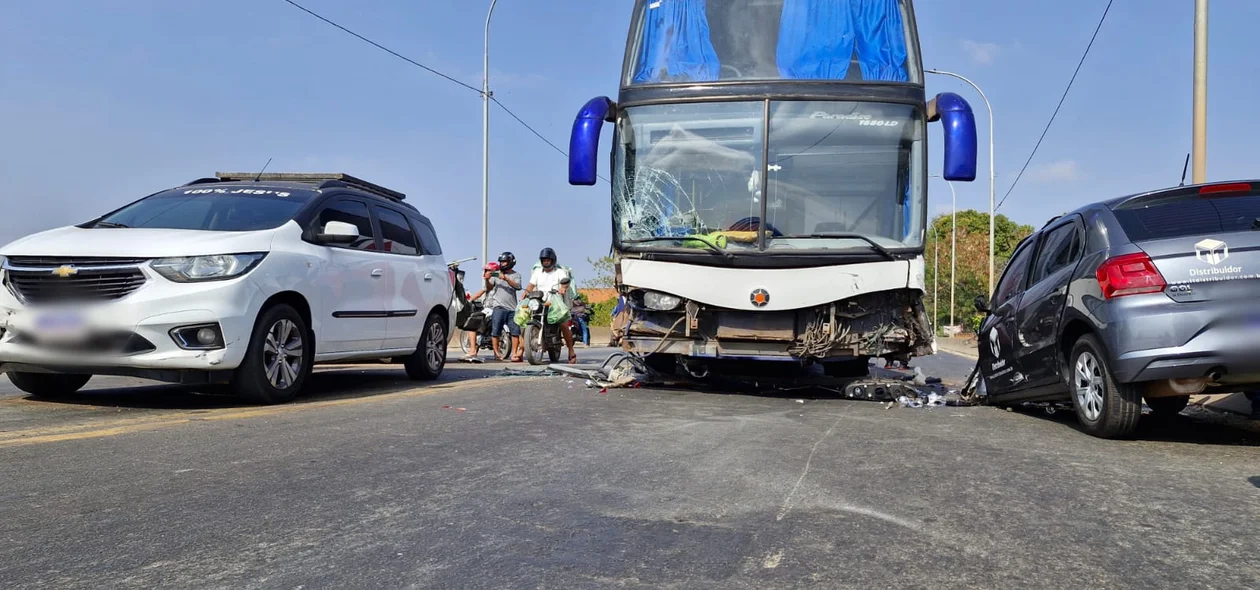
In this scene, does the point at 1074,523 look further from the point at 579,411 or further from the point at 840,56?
the point at 840,56

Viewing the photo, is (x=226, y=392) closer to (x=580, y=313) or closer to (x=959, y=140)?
(x=959, y=140)

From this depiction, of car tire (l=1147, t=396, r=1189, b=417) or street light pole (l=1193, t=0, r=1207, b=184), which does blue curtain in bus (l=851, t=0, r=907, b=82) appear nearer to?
car tire (l=1147, t=396, r=1189, b=417)

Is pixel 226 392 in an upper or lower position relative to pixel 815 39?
lower

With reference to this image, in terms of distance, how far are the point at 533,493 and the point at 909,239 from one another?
5477 mm

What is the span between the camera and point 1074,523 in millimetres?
3902

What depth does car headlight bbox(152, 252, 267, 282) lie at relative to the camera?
22.2ft

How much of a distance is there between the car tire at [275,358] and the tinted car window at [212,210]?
74 cm

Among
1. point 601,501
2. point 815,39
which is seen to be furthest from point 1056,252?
point 601,501

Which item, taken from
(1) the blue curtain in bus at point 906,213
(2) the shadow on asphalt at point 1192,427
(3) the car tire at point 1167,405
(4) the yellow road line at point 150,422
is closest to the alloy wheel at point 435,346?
(4) the yellow road line at point 150,422

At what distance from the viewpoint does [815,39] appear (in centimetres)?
933

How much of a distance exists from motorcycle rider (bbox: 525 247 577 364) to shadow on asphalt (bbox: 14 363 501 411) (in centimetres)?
318

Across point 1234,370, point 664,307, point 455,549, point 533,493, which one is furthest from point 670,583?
point 664,307

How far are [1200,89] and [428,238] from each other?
28.7ft

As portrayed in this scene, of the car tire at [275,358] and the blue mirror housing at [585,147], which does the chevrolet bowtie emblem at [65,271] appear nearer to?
the car tire at [275,358]
